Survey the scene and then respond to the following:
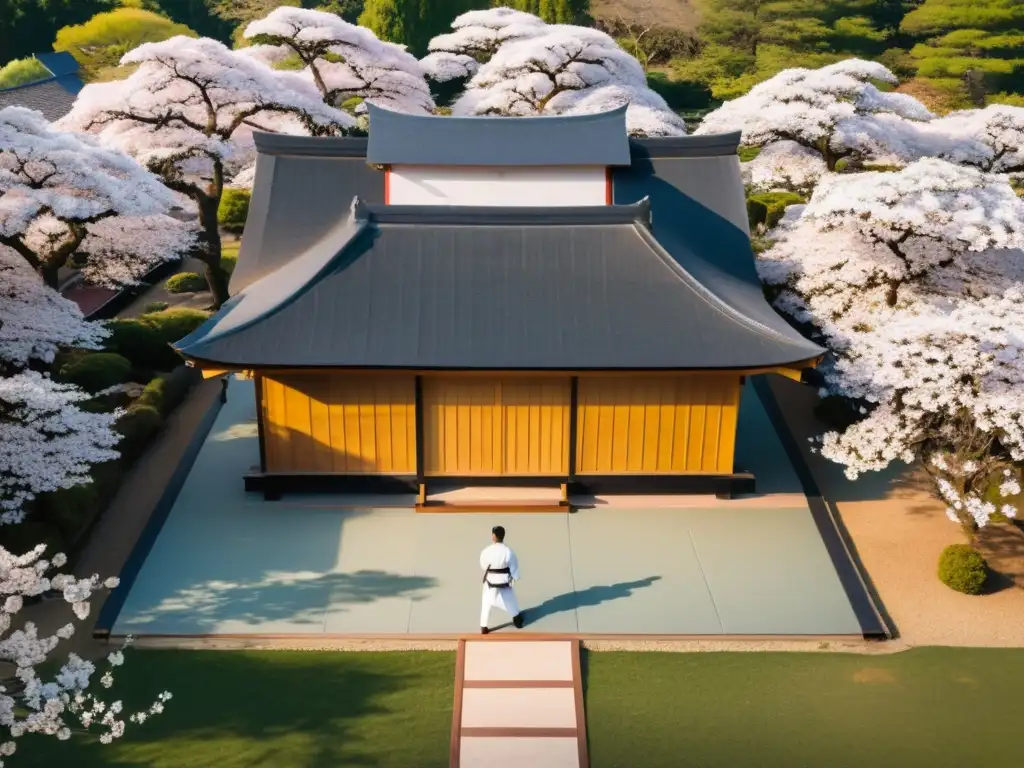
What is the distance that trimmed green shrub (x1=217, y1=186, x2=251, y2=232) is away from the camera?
1259 inches

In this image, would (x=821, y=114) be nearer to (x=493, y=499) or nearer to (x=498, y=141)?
(x=498, y=141)

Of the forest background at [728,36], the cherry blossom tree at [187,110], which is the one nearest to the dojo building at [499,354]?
the cherry blossom tree at [187,110]

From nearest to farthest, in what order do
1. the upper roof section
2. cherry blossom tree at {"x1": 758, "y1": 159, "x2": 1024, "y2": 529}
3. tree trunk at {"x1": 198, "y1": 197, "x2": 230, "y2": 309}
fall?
cherry blossom tree at {"x1": 758, "y1": 159, "x2": 1024, "y2": 529}
the upper roof section
tree trunk at {"x1": 198, "y1": 197, "x2": 230, "y2": 309}

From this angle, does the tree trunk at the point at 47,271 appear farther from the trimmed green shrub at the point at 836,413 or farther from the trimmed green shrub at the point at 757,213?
the trimmed green shrub at the point at 757,213

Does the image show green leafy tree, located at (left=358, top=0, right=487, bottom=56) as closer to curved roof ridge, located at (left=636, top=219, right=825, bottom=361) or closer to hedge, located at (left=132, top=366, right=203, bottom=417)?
hedge, located at (left=132, top=366, right=203, bottom=417)

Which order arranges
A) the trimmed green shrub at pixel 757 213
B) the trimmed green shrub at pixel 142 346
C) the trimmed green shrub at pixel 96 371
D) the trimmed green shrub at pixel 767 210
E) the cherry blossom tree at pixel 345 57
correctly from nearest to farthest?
the trimmed green shrub at pixel 96 371 → the trimmed green shrub at pixel 142 346 → the trimmed green shrub at pixel 767 210 → the trimmed green shrub at pixel 757 213 → the cherry blossom tree at pixel 345 57

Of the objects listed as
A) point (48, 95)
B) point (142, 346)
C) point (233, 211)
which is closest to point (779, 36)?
point (233, 211)

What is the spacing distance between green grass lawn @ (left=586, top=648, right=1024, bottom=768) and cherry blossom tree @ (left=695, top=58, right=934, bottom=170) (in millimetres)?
15689

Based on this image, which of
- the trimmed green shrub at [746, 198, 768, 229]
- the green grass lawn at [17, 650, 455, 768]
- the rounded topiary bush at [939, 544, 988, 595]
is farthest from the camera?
the trimmed green shrub at [746, 198, 768, 229]

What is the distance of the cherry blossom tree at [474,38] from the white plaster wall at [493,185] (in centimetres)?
2042

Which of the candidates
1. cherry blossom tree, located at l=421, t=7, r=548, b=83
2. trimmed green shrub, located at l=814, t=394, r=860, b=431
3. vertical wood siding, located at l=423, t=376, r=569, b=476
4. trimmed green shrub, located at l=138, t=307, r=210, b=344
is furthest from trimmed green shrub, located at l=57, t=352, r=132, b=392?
cherry blossom tree, located at l=421, t=7, r=548, b=83

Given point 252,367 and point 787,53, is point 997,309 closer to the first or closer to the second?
point 252,367

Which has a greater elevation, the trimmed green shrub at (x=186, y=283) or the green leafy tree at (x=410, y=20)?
the green leafy tree at (x=410, y=20)

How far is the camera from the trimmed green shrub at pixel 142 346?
20.3m
